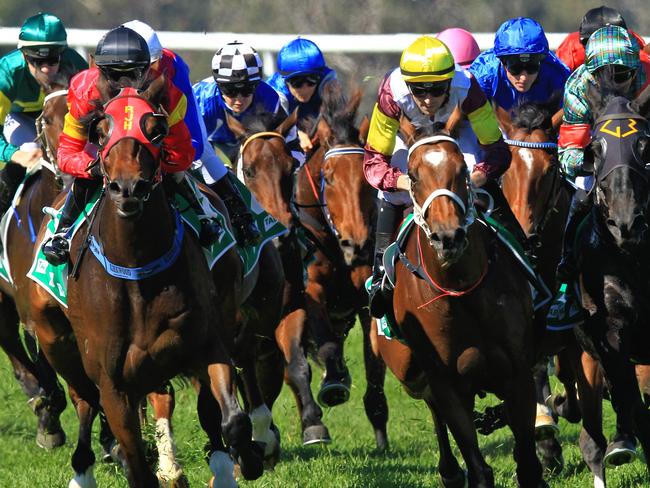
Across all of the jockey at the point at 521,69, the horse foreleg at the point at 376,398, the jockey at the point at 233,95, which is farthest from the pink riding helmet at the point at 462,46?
the horse foreleg at the point at 376,398

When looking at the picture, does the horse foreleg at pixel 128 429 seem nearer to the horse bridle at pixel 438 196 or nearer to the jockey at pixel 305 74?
the horse bridle at pixel 438 196

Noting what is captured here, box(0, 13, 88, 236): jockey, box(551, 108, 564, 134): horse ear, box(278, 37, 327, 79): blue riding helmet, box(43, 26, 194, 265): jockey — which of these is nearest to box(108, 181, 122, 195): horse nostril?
box(43, 26, 194, 265): jockey

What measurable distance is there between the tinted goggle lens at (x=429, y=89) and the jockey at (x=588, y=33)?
2.04 metres

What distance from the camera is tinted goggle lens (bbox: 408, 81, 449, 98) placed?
7.03 meters

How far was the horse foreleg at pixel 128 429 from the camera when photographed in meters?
6.77

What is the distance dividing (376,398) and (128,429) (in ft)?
11.2

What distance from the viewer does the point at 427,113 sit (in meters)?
7.17

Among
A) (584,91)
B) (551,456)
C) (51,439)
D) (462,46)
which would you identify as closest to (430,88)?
(584,91)

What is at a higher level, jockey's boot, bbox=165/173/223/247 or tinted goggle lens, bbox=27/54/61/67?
tinted goggle lens, bbox=27/54/61/67

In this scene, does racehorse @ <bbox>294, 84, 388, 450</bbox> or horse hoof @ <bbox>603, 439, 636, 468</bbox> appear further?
racehorse @ <bbox>294, 84, 388, 450</bbox>

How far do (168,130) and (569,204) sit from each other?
2.87 meters

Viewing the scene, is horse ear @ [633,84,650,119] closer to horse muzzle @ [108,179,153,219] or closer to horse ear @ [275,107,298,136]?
horse muzzle @ [108,179,153,219]

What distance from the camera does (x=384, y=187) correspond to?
23.5ft

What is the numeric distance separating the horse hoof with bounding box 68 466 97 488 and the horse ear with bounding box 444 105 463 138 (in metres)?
2.89
